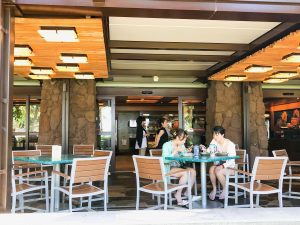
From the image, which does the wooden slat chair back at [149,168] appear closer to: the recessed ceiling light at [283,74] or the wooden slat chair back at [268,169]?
the wooden slat chair back at [268,169]

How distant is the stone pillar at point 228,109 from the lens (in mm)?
9078

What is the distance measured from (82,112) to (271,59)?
15.9 ft

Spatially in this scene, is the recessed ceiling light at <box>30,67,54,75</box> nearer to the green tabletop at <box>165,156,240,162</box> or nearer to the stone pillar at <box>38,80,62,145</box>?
the stone pillar at <box>38,80,62,145</box>

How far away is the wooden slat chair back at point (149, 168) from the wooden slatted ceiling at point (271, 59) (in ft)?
8.48

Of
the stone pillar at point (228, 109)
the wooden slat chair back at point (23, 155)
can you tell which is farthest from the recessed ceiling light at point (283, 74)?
the wooden slat chair back at point (23, 155)

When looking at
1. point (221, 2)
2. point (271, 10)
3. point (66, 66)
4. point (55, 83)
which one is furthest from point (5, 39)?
point (55, 83)

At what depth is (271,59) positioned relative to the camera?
6.23 meters

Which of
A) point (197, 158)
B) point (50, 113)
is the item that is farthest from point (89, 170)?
point (50, 113)

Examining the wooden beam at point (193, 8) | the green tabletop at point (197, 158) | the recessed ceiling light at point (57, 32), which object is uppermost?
the wooden beam at point (193, 8)

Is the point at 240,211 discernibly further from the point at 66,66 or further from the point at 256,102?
the point at 256,102

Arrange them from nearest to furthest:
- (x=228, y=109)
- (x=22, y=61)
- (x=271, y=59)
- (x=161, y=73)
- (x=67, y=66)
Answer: (x=22, y=61)
(x=271, y=59)
(x=67, y=66)
(x=161, y=73)
(x=228, y=109)

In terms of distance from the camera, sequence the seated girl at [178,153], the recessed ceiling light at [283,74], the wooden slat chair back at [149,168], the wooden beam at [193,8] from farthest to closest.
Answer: the recessed ceiling light at [283,74] < the seated girl at [178,153] < the wooden slat chair back at [149,168] < the wooden beam at [193,8]

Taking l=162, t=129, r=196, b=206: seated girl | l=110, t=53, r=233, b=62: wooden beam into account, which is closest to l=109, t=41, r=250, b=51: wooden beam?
l=110, t=53, r=233, b=62: wooden beam

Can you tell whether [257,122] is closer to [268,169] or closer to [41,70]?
[268,169]
